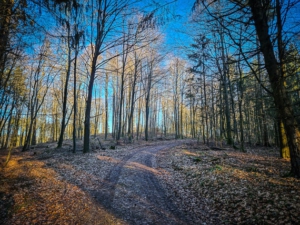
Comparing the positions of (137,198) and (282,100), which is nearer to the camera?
(282,100)

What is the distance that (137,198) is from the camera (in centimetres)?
552

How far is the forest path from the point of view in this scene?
4406 mm

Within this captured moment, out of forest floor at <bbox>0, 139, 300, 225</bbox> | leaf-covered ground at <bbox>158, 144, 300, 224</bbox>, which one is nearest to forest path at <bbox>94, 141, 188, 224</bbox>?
forest floor at <bbox>0, 139, 300, 225</bbox>

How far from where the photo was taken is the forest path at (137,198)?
441cm

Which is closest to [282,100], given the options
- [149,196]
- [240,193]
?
[240,193]

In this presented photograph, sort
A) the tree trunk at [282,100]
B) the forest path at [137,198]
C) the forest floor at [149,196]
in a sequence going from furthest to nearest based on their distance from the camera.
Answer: the tree trunk at [282,100] < the forest path at [137,198] < the forest floor at [149,196]

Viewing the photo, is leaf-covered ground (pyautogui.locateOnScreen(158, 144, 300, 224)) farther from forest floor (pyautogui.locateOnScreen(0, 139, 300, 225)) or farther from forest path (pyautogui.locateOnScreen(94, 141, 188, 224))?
forest path (pyautogui.locateOnScreen(94, 141, 188, 224))

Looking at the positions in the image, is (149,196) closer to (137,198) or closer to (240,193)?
(137,198)

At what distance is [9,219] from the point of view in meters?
4.09

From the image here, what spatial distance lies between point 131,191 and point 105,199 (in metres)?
1.06

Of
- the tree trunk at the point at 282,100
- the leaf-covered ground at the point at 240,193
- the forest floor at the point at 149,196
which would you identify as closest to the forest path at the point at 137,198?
the forest floor at the point at 149,196

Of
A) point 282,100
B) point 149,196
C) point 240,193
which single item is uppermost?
point 282,100

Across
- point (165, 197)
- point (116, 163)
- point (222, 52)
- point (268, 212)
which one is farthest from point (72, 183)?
point (222, 52)

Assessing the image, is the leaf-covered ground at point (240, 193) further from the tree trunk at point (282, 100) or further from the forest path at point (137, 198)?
the tree trunk at point (282, 100)
